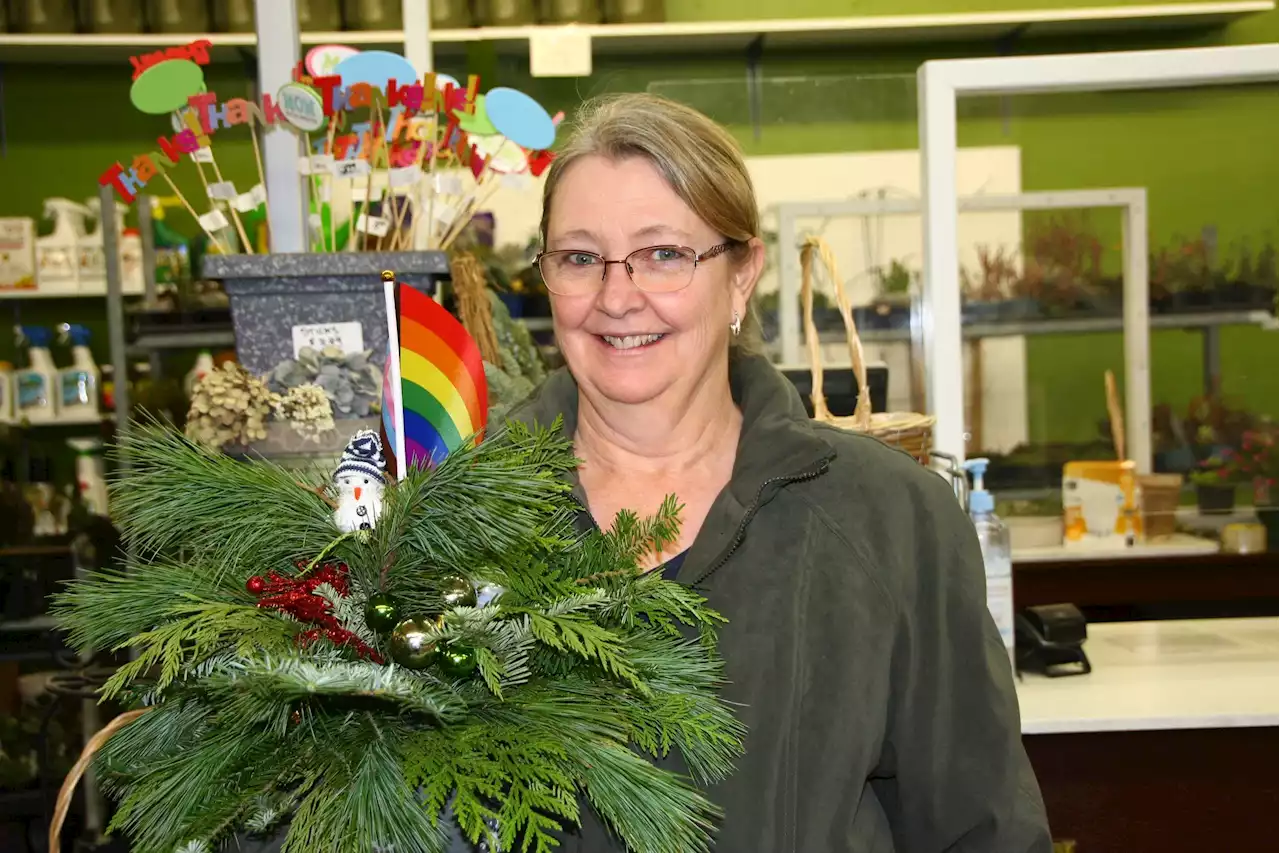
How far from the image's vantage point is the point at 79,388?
4.48 meters

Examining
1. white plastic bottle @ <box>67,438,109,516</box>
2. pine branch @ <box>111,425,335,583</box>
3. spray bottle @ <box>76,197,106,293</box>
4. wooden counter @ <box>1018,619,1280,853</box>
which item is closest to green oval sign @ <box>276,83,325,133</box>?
pine branch @ <box>111,425,335,583</box>

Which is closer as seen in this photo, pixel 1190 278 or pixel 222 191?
pixel 222 191

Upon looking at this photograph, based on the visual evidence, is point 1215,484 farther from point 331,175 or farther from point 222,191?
point 222,191

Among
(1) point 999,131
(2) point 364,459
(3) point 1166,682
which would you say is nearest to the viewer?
(2) point 364,459

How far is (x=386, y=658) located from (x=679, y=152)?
0.66 metres

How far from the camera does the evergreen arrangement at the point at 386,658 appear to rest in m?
0.72

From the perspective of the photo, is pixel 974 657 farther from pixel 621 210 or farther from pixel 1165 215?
pixel 1165 215

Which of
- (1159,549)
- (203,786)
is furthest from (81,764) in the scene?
(1159,549)

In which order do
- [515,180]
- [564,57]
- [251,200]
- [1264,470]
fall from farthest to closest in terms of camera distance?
[564,57], [1264,470], [515,180], [251,200]

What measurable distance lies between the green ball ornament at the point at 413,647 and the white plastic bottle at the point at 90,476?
4016 millimetres

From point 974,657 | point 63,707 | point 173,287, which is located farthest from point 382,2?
point 974,657

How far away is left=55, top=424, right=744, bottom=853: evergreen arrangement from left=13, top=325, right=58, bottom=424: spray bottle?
3.95m

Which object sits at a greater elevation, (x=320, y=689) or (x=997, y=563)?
(x=320, y=689)

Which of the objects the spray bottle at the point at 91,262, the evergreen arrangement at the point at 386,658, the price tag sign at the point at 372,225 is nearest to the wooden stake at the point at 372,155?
the price tag sign at the point at 372,225
